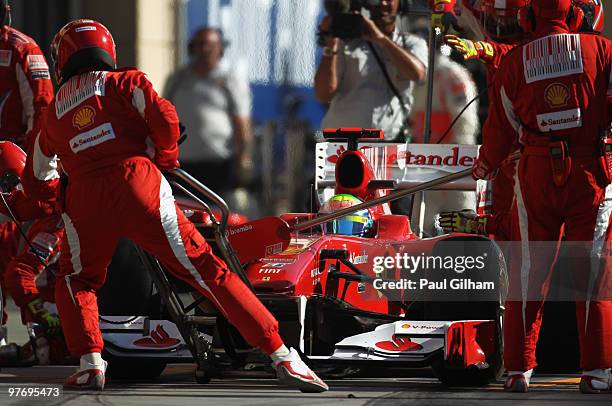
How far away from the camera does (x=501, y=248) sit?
773 centimetres

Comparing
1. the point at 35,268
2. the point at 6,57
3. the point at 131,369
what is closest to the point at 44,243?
the point at 35,268

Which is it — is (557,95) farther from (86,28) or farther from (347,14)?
(347,14)

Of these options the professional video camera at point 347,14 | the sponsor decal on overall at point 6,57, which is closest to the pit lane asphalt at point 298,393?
the sponsor decal on overall at point 6,57

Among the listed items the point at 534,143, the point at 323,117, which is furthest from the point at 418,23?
the point at 534,143

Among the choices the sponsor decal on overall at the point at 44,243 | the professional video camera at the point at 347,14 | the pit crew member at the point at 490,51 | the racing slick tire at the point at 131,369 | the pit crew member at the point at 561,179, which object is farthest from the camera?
the professional video camera at the point at 347,14

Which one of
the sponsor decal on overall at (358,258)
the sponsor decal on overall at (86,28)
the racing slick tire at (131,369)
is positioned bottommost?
the racing slick tire at (131,369)

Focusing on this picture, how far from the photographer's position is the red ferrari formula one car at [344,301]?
7.32 meters

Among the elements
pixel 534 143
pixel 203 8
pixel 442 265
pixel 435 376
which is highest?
pixel 203 8

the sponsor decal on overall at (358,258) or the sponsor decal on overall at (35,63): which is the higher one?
the sponsor decal on overall at (35,63)

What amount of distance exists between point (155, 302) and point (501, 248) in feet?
5.94

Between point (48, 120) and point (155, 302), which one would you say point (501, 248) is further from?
point (48, 120)

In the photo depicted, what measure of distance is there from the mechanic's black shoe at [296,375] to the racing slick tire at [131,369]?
41.1 inches

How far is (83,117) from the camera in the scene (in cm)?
702

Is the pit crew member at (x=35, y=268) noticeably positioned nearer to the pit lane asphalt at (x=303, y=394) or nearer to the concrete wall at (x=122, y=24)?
the pit lane asphalt at (x=303, y=394)
